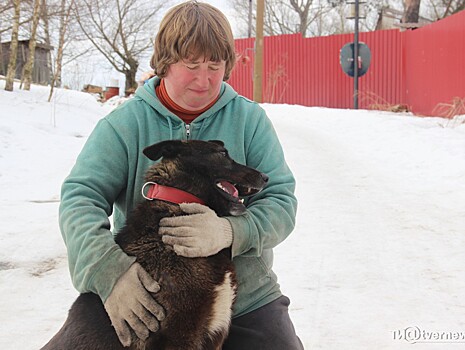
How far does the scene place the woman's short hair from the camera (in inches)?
90.4

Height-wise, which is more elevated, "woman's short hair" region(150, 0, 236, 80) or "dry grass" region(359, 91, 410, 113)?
"dry grass" region(359, 91, 410, 113)

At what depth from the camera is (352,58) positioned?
18500mm

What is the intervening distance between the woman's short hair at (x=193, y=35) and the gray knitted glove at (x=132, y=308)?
3.05 feet

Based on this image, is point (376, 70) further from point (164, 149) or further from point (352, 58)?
point (164, 149)

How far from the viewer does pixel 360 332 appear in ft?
10.8

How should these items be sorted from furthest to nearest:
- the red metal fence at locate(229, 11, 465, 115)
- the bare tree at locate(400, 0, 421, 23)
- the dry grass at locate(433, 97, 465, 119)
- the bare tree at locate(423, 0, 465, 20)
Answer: the bare tree at locate(423, 0, 465, 20), the bare tree at locate(400, 0, 421, 23), the red metal fence at locate(229, 11, 465, 115), the dry grass at locate(433, 97, 465, 119)

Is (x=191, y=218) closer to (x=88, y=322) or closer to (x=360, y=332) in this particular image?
(x=88, y=322)

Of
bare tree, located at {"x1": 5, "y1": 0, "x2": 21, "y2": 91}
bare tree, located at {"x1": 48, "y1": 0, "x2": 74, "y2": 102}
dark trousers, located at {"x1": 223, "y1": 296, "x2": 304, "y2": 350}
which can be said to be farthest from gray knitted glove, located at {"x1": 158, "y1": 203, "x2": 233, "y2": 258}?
bare tree, located at {"x1": 48, "y1": 0, "x2": 74, "y2": 102}

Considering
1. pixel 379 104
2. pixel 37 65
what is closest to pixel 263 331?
pixel 379 104

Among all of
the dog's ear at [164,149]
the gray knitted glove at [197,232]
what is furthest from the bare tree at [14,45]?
the gray knitted glove at [197,232]

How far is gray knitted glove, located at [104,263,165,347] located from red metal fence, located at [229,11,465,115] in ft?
40.9

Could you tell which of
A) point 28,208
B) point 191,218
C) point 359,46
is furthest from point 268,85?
point 191,218

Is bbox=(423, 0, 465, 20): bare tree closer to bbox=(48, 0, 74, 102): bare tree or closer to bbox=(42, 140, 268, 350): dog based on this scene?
bbox=(48, 0, 74, 102): bare tree

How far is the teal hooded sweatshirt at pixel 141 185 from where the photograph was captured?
82.3 inches
